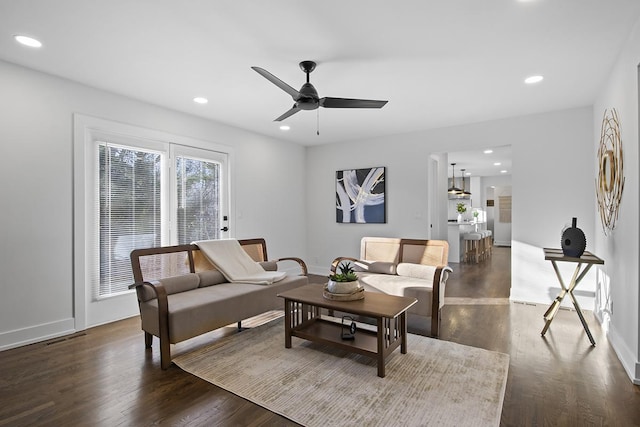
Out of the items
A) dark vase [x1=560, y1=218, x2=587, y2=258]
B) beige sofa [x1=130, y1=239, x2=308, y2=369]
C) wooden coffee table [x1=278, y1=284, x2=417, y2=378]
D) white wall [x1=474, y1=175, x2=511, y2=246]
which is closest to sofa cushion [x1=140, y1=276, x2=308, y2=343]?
beige sofa [x1=130, y1=239, x2=308, y2=369]

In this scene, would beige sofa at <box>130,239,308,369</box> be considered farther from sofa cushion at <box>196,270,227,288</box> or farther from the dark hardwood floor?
the dark hardwood floor

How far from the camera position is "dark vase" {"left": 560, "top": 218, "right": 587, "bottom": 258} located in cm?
315

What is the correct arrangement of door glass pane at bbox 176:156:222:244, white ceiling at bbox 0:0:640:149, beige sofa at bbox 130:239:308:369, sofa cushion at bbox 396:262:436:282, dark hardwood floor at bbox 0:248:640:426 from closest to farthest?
dark hardwood floor at bbox 0:248:640:426, white ceiling at bbox 0:0:640:149, beige sofa at bbox 130:239:308:369, sofa cushion at bbox 396:262:436:282, door glass pane at bbox 176:156:222:244

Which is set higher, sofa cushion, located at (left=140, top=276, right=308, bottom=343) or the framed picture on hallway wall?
the framed picture on hallway wall

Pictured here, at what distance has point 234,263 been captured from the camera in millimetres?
3848

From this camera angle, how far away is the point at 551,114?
4414 mm

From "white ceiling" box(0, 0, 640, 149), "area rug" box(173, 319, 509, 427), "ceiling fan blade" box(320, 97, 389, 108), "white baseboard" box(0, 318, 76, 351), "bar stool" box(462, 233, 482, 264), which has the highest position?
"white ceiling" box(0, 0, 640, 149)

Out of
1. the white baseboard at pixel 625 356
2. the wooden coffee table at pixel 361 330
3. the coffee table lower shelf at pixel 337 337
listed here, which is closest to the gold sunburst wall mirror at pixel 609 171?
the white baseboard at pixel 625 356

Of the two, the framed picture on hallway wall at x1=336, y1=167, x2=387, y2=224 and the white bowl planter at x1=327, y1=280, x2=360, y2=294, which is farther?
the framed picture on hallway wall at x1=336, y1=167, x2=387, y2=224

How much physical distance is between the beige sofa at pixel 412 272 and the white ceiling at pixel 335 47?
6.01 feet

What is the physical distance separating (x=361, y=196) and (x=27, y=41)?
474cm

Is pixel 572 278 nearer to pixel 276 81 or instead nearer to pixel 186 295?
pixel 276 81

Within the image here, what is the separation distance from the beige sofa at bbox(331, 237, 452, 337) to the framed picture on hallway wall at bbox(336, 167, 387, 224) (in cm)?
134

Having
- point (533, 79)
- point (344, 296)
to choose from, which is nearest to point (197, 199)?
point (344, 296)
